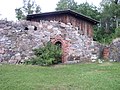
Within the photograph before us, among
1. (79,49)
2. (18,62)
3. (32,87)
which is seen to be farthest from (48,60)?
(32,87)

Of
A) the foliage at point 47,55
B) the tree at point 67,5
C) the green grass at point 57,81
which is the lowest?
the green grass at point 57,81

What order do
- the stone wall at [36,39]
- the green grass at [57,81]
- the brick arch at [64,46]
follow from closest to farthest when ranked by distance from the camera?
the green grass at [57,81] < the stone wall at [36,39] < the brick arch at [64,46]

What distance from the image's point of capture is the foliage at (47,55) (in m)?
15.5

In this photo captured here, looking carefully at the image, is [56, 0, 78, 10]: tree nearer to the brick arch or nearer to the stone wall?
the stone wall

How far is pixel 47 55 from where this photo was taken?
15.7m

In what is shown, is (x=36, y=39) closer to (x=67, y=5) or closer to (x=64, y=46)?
(x=64, y=46)

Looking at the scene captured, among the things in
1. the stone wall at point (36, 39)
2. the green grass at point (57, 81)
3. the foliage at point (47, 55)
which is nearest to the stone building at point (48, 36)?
the stone wall at point (36, 39)

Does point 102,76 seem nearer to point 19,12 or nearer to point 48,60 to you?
point 48,60

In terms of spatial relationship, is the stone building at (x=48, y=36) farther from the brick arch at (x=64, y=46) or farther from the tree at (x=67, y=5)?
the tree at (x=67, y=5)

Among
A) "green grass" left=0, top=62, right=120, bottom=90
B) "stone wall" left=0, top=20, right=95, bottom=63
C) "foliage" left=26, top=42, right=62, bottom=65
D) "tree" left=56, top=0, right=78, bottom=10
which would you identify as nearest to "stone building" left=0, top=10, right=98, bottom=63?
"stone wall" left=0, top=20, right=95, bottom=63

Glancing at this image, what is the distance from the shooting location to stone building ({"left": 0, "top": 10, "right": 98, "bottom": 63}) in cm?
1611

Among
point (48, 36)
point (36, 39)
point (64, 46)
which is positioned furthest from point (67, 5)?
point (36, 39)

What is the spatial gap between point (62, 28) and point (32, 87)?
29.4 ft

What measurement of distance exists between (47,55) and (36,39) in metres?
1.56
